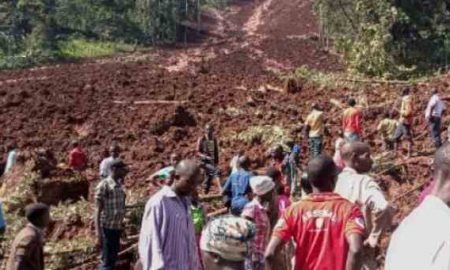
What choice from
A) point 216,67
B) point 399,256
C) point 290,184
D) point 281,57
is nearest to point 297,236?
point 399,256

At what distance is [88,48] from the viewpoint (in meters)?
56.2

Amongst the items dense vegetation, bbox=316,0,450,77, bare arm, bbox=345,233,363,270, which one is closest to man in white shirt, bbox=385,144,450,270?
bare arm, bbox=345,233,363,270

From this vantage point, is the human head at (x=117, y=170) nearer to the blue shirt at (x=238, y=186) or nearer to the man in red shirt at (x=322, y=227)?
the blue shirt at (x=238, y=186)

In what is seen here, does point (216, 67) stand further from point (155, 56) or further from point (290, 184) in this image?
point (290, 184)

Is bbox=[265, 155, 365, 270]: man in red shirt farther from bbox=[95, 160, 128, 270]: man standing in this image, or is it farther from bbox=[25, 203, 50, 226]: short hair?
bbox=[95, 160, 128, 270]: man standing

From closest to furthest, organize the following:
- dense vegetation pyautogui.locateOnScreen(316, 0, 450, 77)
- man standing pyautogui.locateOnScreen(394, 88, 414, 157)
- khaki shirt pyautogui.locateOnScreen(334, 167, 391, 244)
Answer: khaki shirt pyautogui.locateOnScreen(334, 167, 391, 244) → man standing pyautogui.locateOnScreen(394, 88, 414, 157) → dense vegetation pyautogui.locateOnScreen(316, 0, 450, 77)

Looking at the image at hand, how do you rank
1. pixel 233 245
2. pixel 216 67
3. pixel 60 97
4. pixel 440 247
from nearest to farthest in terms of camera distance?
pixel 440 247, pixel 233 245, pixel 60 97, pixel 216 67

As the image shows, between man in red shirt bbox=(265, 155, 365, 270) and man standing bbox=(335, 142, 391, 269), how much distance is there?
2.26 feet

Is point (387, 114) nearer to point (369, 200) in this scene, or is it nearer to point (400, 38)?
point (400, 38)

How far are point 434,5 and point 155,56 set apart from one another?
21222mm

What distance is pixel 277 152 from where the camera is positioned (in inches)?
384

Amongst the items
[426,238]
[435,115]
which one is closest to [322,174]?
[426,238]

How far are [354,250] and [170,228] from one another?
1.32m

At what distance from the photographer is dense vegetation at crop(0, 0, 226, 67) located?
2109 inches
